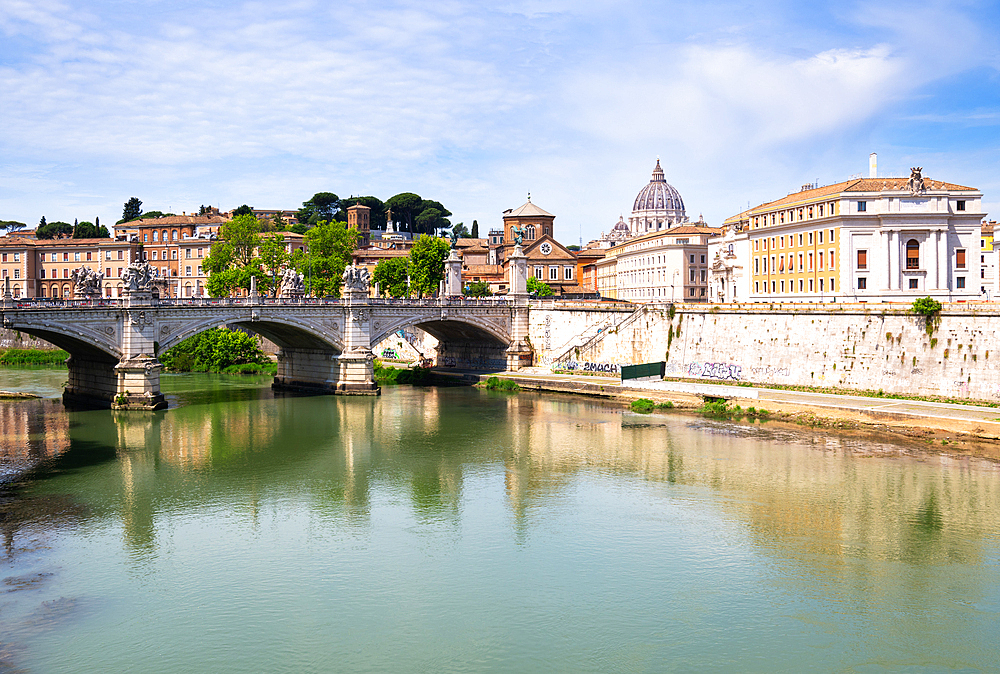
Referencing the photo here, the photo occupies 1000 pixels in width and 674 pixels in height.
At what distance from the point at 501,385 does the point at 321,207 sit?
92651 millimetres

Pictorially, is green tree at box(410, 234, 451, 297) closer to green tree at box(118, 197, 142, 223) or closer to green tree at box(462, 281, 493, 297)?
green tree at box(462, 281, 493, 297)

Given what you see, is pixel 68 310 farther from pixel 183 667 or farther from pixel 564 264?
pixel 564 264

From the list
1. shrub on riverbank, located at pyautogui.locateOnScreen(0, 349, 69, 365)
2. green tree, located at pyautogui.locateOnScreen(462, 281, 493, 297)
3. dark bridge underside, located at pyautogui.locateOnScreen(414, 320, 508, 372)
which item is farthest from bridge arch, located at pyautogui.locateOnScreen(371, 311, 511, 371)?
shrub on riverbank, located at pyautogui.locateOnScreen(0, 349, 69, 365)

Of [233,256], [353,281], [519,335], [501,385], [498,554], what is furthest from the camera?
[233,256]

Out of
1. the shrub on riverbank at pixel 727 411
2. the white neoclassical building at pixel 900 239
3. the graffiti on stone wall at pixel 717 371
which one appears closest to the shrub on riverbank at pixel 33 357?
the graffiti on stone wall at pixel 717 371

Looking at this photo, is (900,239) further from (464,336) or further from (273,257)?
(273,257)

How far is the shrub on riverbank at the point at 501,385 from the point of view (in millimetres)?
52219

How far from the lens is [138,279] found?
43.4 metres

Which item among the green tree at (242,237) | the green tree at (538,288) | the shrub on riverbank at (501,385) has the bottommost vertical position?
the shrub on riverbank at (501,385)

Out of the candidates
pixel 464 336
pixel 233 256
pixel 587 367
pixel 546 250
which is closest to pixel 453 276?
pixel 464 336

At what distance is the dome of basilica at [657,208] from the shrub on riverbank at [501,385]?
8982 centimetres

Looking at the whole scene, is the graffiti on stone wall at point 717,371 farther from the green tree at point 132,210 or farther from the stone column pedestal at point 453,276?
the green tree at point 132,210

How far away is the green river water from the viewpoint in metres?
17.1

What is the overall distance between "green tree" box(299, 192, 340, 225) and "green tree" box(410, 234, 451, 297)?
2472 inches
